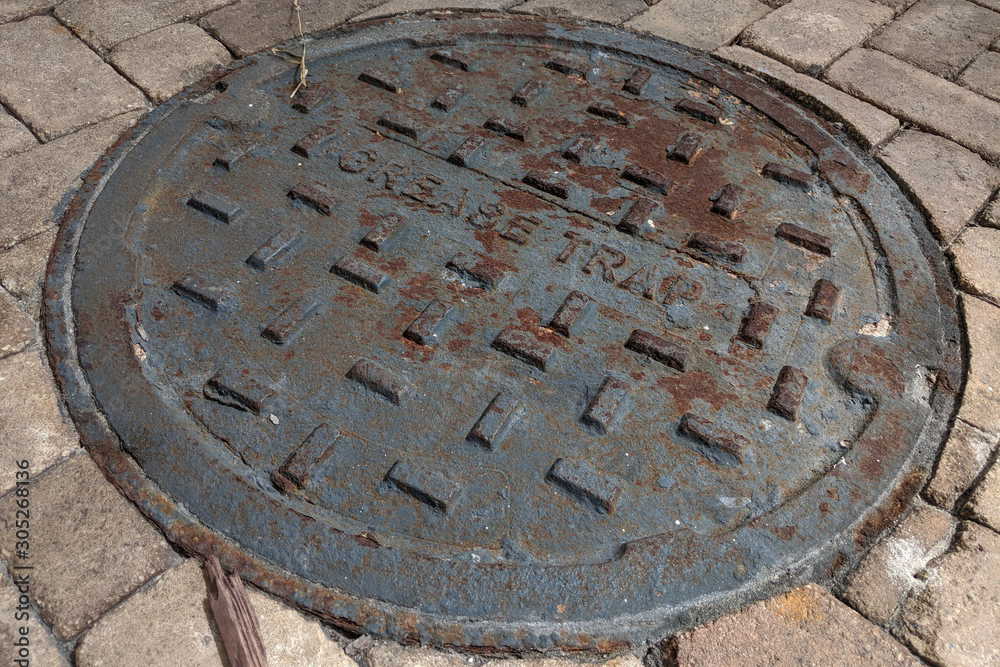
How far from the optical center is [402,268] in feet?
6.23

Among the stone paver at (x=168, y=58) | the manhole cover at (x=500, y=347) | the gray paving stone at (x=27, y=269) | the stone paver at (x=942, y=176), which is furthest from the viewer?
the stone paver at (x=168, y=58)

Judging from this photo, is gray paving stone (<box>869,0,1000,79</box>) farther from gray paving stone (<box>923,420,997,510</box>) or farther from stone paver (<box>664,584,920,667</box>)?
stone paver (<box>664,584,920,667</box>)

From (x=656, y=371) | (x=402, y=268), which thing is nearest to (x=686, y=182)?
(x=656, y=371)

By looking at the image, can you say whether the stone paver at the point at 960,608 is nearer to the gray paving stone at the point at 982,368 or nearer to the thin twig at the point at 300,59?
the gray paving stone at the point at 982,368

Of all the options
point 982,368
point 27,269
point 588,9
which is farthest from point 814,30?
point 27,269

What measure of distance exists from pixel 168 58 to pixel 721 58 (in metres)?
2.02

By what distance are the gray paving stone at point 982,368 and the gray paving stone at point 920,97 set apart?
785 millimetres

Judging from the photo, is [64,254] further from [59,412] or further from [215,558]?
[215,558]

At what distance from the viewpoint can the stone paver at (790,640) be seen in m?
1.40

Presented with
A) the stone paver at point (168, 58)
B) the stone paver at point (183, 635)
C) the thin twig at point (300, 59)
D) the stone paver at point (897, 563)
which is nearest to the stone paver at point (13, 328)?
the stone paver at point (183, 635)

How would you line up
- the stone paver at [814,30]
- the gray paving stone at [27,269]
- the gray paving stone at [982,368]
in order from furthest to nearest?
the stone paver at [814,30] < the gray paving stone at [27,269] < the gray paving stone at [982,368]

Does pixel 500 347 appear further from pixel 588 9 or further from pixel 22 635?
pixel 588 9

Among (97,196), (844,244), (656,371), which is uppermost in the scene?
(844,244)

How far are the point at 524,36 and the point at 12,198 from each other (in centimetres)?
174
